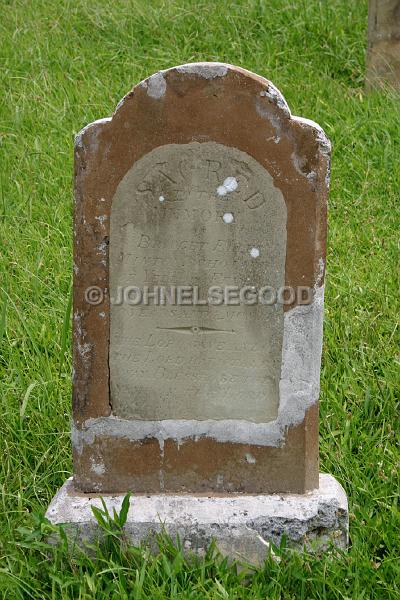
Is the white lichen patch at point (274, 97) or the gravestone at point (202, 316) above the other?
the white lichen patch at point (274, 97)

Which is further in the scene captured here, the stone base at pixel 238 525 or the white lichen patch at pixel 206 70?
the stone base at pixel 238 525

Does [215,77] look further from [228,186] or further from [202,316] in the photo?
[202,316]

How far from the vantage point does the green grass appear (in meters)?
2.56

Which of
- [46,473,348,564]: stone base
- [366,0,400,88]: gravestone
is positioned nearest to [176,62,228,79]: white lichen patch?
[46,473,348,564]: stone base

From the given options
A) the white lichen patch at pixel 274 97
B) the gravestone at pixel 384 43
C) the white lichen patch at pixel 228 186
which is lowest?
the white lichen patch at pixel 228 186

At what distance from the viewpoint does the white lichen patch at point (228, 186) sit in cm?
260

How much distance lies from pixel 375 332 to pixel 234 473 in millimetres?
1030

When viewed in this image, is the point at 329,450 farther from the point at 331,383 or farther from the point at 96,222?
the point at 96,222

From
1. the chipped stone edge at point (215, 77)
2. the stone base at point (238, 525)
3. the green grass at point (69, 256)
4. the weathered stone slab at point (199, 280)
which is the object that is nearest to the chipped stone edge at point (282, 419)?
the weathered stone slab at point (199, 280)

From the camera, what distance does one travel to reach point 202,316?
8.86 feet

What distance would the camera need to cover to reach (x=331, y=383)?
3.33 meters

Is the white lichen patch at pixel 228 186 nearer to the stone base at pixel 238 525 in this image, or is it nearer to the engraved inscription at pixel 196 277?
the engraved inscription at pixel 196 277

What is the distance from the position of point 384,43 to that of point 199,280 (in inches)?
136

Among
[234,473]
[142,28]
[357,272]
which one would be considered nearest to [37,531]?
[234,473]
